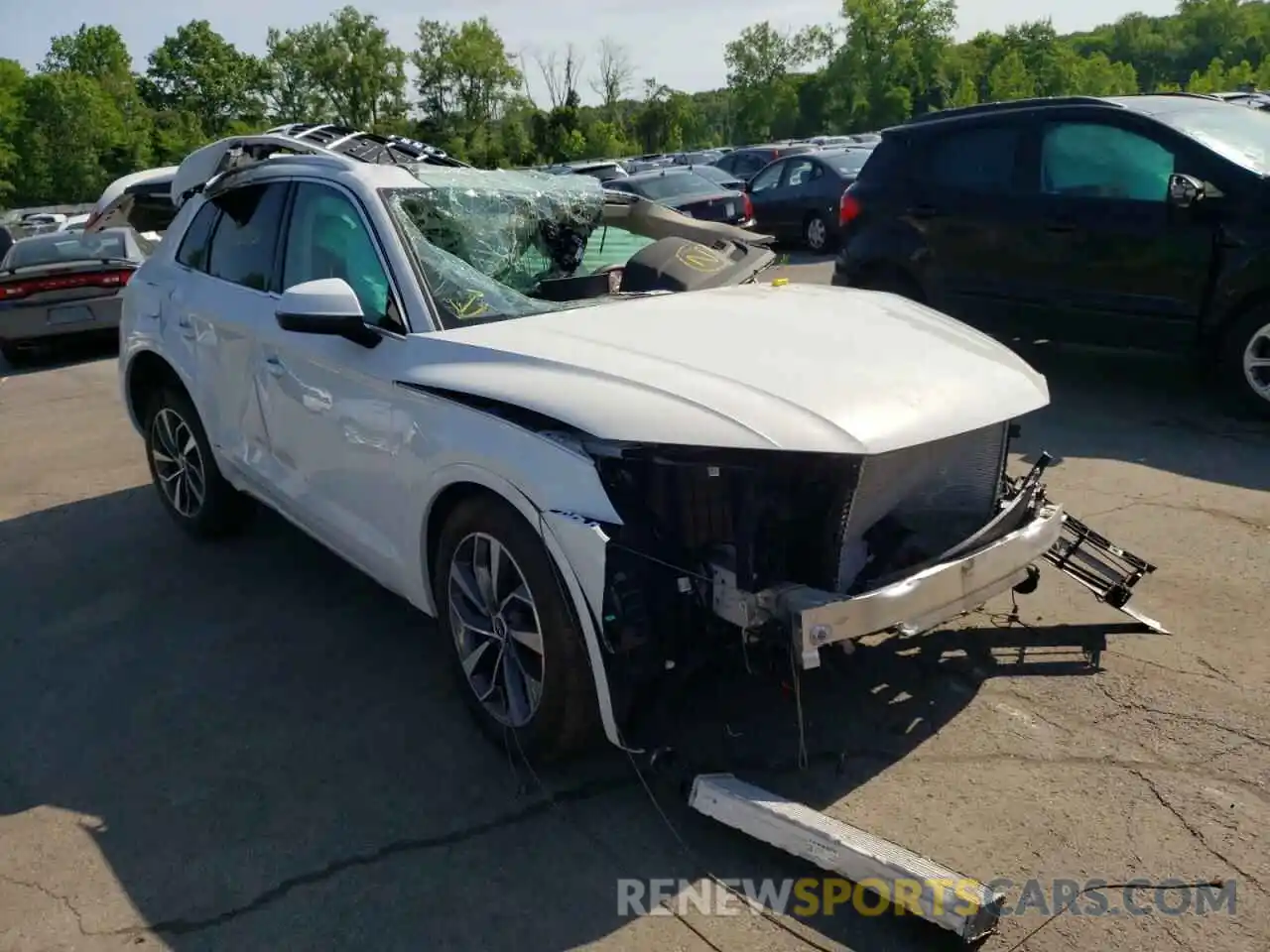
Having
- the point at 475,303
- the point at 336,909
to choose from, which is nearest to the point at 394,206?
the point at 475,303

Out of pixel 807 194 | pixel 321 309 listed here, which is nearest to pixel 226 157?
pixel 321 309

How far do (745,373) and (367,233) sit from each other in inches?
65.6

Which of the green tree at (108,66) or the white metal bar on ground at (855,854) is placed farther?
the green tree at (108,66)

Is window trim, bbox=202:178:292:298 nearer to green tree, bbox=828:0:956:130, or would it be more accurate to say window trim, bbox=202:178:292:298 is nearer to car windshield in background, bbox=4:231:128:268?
car windshield in background, bbox=4:231:128:268

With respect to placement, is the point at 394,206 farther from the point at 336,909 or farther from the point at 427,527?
the point at 336,909

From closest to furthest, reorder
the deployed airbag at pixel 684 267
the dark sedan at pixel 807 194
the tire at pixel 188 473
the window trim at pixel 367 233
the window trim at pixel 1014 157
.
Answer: the window trim at pixel 367 233 < the deployed airbag at pixel 684 267 < the tire at pixel 188 473 < the window trim at pixel 1014 157 < the dark sedan at pixel 807 194

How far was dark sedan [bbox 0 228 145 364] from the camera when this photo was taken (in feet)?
41.3

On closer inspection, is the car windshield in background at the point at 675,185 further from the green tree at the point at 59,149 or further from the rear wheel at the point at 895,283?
the green tree at the point at 59,149

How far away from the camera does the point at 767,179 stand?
1836cm

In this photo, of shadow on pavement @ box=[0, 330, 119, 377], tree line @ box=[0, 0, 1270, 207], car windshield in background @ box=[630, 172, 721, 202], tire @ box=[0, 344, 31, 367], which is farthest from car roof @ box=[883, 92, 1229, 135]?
tree line @ box=[0, 0, 1270, 207]

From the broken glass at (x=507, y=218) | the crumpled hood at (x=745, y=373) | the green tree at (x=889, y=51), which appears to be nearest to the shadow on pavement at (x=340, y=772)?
the crumpled hood at (x=745, y=373)

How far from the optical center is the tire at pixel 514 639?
331cm

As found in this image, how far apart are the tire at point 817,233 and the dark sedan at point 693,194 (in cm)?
89

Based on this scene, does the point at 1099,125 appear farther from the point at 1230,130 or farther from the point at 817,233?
the point at 817,233
